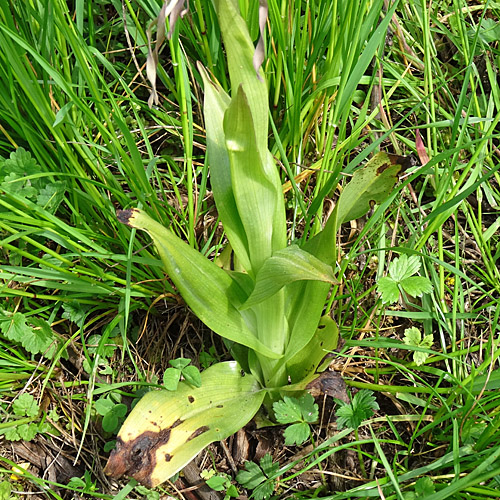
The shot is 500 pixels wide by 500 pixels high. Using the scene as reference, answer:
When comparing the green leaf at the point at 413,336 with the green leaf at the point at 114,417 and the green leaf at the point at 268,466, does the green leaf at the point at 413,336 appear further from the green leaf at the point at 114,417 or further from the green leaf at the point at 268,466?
the green leaf at the point at 114,417

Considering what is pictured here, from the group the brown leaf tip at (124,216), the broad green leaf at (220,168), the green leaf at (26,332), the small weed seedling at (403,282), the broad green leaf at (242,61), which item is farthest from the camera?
the green leaf at (26,332)

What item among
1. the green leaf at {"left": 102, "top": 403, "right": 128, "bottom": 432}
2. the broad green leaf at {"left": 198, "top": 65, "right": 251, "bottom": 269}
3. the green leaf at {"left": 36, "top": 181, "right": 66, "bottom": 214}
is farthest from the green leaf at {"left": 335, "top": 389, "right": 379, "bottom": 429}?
the green leaf at {"left": 36, "top": 181, "right": 66, "bottom": 214}

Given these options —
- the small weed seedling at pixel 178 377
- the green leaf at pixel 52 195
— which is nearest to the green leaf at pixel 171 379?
the small weed seedling at pixel 178 377

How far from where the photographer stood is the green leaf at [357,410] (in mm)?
1045

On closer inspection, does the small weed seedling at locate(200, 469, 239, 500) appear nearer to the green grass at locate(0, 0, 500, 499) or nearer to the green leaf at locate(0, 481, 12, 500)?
the green grass at locate(0, 0, 500, 499)

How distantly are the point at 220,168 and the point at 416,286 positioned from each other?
46 centimetres

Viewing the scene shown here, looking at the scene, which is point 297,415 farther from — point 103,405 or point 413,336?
point 103,405

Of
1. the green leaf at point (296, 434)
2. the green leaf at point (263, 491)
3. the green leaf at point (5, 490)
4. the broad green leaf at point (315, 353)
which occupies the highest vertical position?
the broad green leaf at point (315, 353)

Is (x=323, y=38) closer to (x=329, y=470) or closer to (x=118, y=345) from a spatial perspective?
(x=118, y=345)

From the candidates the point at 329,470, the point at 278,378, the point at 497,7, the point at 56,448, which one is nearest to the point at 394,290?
the point at 278,378

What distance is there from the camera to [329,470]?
3.90 feet

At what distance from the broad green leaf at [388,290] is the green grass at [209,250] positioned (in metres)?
0.08

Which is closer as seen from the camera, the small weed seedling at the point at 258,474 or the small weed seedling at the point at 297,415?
the small weed seedling at the point at 297,415

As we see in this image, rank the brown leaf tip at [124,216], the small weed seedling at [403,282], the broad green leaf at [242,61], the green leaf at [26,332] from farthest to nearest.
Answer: the green leaf at [26,332]
the small weed seedling at [403,282]
the brown leaf tip at [124,216]
the broad green leaf at [242,61]
